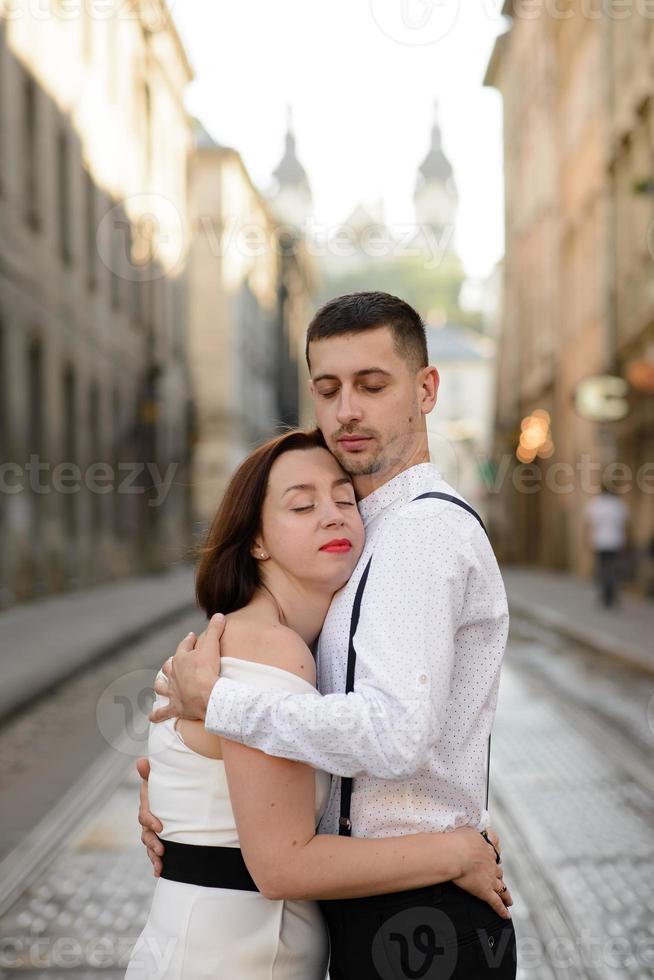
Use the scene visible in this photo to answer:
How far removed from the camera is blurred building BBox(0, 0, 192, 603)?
65.6 ft

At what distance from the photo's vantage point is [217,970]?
2.16 meters

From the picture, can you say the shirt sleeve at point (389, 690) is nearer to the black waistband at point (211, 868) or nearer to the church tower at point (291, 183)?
the black waistband at point (211, 868)

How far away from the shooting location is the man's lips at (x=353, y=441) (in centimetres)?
234

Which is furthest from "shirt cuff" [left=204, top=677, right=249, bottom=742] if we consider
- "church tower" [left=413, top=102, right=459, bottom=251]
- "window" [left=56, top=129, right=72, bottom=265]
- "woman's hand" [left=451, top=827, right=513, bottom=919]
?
"church tower" [left=413, top=102, right=459, bottom=251]

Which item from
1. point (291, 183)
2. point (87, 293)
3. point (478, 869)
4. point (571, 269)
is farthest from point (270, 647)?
point (291, 183)

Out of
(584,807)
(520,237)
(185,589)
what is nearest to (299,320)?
(520,237)

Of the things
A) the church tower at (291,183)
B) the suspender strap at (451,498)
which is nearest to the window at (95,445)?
the suspender strap at (451,498)

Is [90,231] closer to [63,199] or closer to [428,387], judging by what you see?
[63,199]

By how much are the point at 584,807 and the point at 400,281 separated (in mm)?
118949

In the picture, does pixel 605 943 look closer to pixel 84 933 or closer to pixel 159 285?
pixel 84 933

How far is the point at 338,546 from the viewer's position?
7.50 ft

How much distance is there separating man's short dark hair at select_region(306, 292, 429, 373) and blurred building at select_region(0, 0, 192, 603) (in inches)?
465

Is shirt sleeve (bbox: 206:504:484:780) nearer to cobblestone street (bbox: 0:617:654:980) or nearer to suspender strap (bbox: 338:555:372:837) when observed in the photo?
suspender strap (bbox: 338:555:372:837)

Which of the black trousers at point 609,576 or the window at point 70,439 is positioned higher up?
the window at point 70,439
